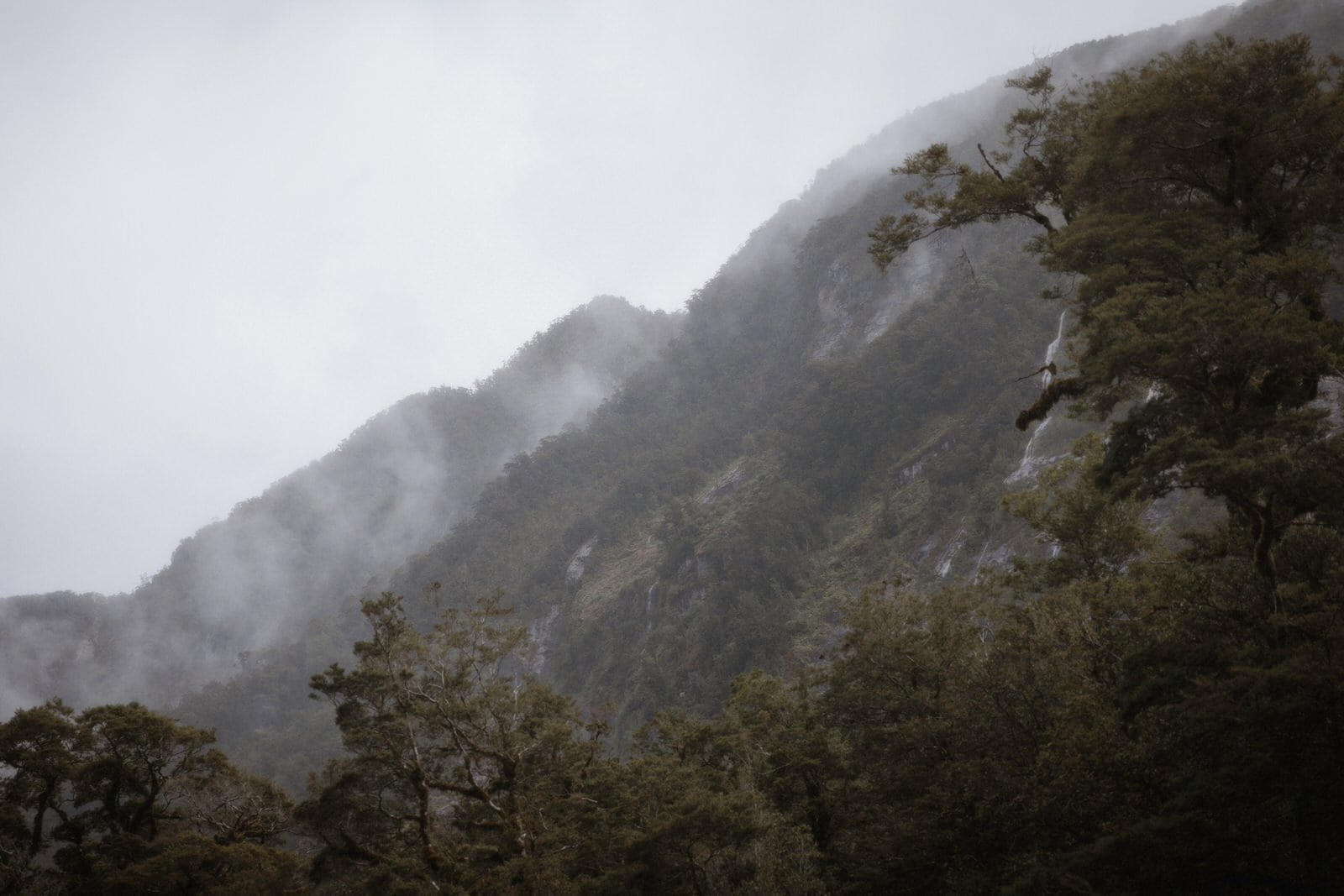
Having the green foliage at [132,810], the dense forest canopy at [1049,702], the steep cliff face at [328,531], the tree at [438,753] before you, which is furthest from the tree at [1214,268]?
the steep cliff face at [328,531]

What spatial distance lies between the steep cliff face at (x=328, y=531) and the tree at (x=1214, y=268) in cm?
11273

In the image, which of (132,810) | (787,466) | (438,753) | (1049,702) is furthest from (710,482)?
(1049,702)

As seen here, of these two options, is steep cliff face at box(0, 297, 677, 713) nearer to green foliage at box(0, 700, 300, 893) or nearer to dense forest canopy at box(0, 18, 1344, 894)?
green foliage at box(0, 700, 300, 893)

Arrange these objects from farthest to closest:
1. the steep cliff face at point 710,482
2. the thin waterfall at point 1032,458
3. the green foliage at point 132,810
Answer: the steep cliff face at point 710,482 < the thin waterfall at point 1032,458 < the green foliage at point 132,810

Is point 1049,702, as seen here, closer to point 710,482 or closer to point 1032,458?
point 1032,458

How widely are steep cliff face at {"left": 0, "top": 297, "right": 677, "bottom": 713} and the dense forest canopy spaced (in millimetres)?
102729

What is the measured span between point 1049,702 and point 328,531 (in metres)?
137

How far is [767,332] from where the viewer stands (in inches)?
3841

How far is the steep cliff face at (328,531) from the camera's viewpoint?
4833 inches

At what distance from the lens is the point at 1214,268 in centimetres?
1124

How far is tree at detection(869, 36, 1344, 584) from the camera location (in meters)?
9.91

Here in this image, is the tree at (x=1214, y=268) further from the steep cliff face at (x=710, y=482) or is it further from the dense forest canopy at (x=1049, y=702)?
the steep cliff face at (x=710, y=482)

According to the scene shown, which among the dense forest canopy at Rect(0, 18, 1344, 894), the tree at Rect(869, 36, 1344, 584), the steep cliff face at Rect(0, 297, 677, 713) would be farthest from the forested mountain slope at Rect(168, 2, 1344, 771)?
the steep cliff face at Rect(0, 297, 677, 713)

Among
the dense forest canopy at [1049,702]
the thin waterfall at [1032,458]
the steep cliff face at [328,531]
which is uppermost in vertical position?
the steep cliff face at [328,531]
